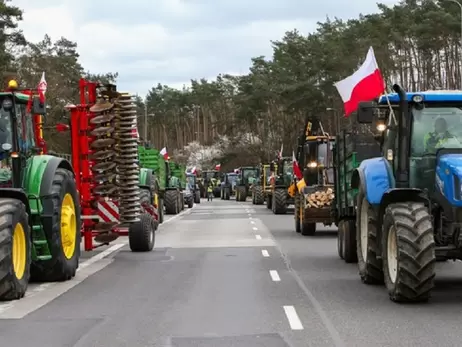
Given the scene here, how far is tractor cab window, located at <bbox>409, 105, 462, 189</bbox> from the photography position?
11.2m

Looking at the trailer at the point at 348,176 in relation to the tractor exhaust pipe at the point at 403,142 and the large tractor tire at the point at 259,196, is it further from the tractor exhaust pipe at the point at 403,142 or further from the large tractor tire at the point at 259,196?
the large tractor tire at the point at 259,196

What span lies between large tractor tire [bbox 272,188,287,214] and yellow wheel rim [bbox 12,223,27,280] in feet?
86.9

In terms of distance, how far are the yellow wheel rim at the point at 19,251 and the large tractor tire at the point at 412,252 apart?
A: 15.2 ft

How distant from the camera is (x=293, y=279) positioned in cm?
1341

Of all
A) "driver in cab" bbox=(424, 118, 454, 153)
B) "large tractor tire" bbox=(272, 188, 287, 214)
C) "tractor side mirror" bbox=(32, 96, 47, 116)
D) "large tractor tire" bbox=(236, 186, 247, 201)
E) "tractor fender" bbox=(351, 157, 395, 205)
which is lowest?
"large tractor tire" bbox=(236, 186, 247, 201)

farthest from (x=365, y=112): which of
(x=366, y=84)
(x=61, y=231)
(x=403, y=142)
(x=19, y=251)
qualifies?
(x=61, y=231)

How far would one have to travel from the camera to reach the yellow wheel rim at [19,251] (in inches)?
445

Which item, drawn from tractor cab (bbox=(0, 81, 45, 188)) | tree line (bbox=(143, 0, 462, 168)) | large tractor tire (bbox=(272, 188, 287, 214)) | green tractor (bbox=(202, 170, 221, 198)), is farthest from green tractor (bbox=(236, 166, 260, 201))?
tractor cab (bbox=(0, 81, 45, 188))

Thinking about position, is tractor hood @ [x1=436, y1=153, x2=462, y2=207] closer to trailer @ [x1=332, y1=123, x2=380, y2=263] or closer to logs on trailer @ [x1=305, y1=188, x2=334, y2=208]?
trailer @ [x1=332, y1=123, x2=380, y2=263]

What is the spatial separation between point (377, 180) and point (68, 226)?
16.0ft

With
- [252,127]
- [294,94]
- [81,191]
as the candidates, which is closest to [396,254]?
[81,191]

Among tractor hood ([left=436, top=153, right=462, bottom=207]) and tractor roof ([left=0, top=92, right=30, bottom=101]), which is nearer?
tractor hood ([left=436, top=153, right=462, bottom=207])

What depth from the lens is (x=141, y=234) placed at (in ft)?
60.2

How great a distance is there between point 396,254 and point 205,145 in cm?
11725
